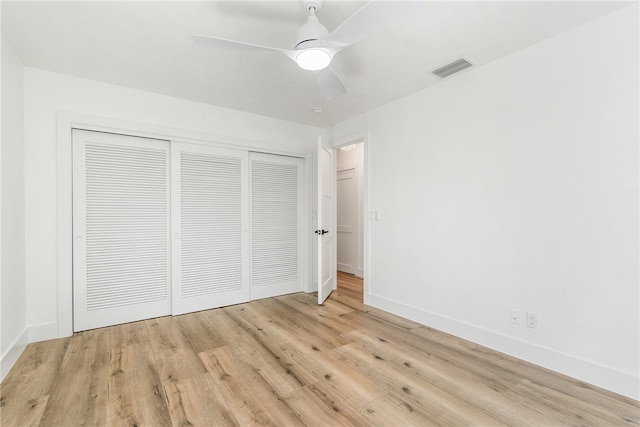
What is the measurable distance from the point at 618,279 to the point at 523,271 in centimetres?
54

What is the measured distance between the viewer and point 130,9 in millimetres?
1872

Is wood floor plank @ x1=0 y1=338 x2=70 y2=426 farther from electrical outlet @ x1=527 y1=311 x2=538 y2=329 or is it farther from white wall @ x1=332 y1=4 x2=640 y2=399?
electrical outlet @ x1=527 y1=311 x2=538 y2=329

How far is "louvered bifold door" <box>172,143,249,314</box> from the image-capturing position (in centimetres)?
Result: 339

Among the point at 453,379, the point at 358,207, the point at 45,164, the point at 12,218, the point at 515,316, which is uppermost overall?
the point at 45,164

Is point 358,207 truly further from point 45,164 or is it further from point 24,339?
point 24,339

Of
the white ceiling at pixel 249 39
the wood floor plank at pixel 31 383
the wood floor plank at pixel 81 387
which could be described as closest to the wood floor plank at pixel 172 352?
the wood floor plank at pixel 81 387

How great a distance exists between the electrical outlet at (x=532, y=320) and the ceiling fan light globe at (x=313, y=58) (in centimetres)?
244

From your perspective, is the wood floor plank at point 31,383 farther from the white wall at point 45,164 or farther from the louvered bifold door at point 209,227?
the louvered bifold door at point 209,227

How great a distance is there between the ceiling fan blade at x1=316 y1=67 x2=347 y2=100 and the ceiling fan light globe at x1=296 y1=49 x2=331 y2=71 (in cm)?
20

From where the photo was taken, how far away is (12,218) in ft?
7.56

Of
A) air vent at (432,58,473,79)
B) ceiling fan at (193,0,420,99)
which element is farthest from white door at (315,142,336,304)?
ceiling fan at (193,0,420,99)

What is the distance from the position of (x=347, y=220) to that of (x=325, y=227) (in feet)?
5.97

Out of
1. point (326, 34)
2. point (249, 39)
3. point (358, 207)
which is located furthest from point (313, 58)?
point (358, 207)

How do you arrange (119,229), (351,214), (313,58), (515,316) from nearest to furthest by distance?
1. (313,58)
2. (515,316)
3. (119,229)
4. (351,214)
